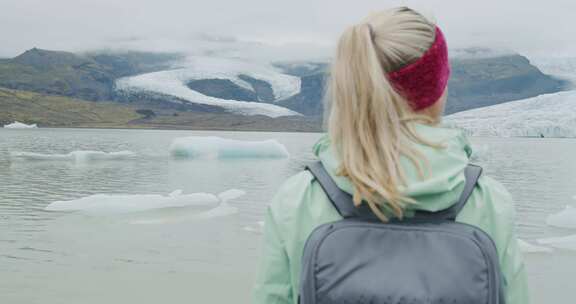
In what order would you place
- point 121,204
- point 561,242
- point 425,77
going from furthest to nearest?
point 121,204 < point 561,242 < point 425,77

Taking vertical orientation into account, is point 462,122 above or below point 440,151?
below

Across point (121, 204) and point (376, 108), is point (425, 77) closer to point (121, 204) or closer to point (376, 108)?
point (376, 108)

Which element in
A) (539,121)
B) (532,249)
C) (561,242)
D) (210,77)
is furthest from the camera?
(210,77)

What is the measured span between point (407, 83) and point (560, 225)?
40.6ft

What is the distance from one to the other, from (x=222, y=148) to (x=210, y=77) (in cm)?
11774

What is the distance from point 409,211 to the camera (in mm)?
1474

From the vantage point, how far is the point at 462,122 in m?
76.0

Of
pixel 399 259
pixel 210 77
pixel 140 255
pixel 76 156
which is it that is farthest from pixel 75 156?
pixel 210 77

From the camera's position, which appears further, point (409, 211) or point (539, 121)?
point (539, 121)

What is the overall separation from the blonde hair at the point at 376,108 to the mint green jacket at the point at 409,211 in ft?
0.12

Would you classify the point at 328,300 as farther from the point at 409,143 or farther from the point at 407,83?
the point at 407,83

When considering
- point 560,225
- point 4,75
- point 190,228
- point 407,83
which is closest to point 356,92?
point 407,83

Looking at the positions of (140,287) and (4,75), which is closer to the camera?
(140,287)

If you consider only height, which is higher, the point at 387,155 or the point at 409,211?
the point at 387,155
